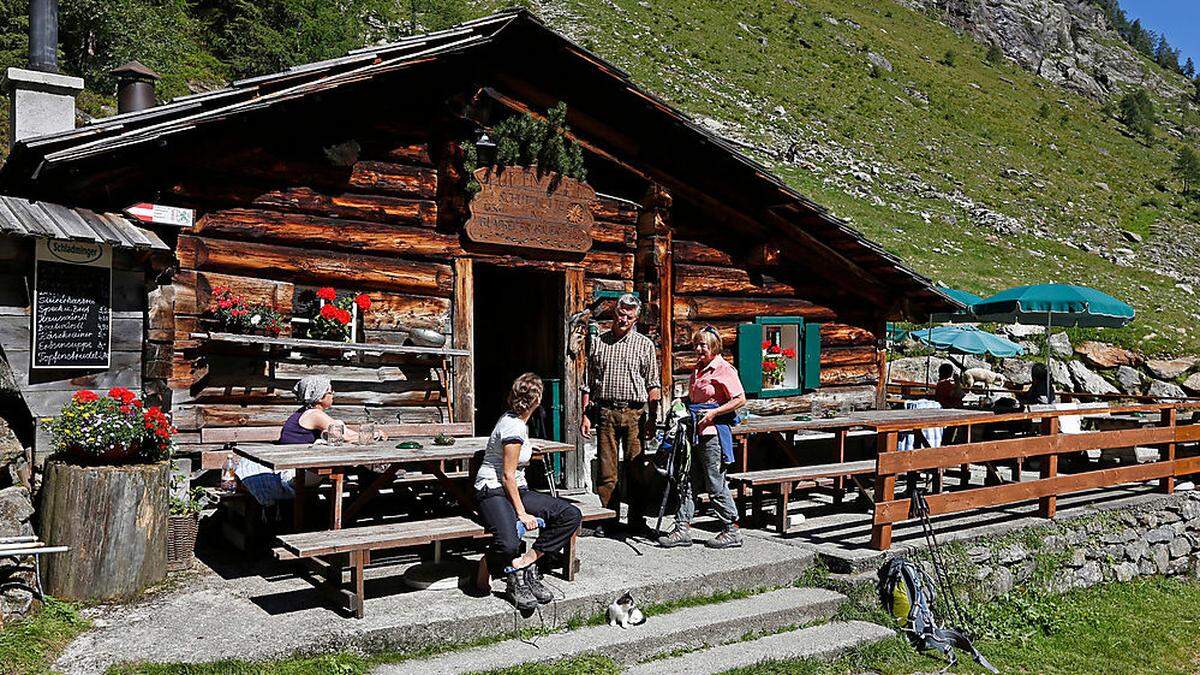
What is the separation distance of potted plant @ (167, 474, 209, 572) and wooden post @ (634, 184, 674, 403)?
5042 mm

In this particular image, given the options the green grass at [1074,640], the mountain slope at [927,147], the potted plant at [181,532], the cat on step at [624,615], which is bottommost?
the green grass at [1074,640]

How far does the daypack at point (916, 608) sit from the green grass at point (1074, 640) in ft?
0.42

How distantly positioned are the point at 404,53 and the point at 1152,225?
47.8 meters

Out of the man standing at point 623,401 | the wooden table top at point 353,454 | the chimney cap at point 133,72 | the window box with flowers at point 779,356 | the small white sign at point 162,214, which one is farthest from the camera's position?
the window box with flowers at point 779,356

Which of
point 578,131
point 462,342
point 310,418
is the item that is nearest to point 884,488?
point 462,342

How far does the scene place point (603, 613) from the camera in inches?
227

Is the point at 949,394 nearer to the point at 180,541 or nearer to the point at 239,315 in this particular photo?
the point at 239,315

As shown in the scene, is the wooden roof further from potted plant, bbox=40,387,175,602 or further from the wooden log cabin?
potted plant, bbox=40,387,175,602

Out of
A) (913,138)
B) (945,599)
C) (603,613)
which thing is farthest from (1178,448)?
(913,138)

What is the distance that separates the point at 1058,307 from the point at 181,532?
11.8 metres

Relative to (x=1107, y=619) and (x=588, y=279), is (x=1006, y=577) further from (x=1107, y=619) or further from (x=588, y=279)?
(x=588, y=279)

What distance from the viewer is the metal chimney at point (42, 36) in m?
8.61

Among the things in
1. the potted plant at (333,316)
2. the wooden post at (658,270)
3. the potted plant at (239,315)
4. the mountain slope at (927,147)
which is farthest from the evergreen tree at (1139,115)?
the potted plant at (239,315)

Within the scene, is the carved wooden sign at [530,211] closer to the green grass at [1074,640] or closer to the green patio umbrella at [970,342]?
Answer: the green grass at [1074,640]
